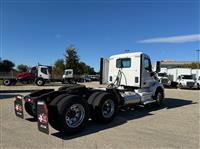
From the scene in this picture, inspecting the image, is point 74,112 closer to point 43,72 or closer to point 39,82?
point 39,82

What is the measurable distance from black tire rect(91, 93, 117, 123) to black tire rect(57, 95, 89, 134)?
636 millimetres

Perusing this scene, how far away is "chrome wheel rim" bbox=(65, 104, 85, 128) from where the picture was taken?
6269 millimetres

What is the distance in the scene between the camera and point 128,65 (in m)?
10.4

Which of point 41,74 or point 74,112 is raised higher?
point 41,74

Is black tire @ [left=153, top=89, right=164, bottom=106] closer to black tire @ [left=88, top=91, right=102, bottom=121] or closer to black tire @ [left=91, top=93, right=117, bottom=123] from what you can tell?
black tire @ [left=91, top=93, right=117, bottom=123]

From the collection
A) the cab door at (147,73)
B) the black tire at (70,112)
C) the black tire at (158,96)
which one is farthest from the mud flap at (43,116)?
the black tire at (158,96)

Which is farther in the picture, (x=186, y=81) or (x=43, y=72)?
(x=43, y=72)

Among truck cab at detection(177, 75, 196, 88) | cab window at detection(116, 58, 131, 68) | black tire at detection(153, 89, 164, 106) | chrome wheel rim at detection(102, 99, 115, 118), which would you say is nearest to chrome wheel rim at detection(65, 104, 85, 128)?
chrome wheel rim at detection(102, 99, 115, 118)

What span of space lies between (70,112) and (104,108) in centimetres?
154

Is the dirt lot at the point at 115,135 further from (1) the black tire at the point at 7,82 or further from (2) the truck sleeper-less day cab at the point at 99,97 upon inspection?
(1) the black tire at the point at 7,82

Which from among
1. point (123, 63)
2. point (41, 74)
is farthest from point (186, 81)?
point (123, 63)

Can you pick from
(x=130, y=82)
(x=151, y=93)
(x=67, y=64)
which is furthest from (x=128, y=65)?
(x=67, y=64)

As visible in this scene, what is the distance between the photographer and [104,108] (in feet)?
24.7

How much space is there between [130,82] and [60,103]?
4.85 metres
